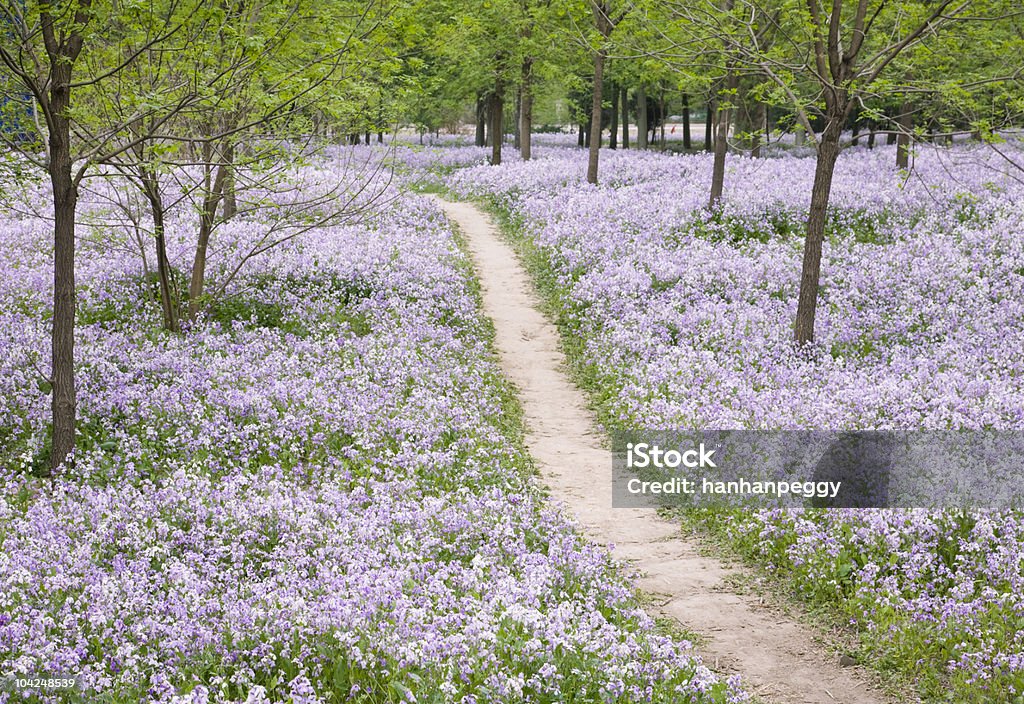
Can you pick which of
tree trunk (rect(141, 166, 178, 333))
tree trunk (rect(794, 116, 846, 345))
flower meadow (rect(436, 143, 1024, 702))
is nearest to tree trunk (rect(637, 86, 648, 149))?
flower meadow (rect(436, 143, 1024, 702))

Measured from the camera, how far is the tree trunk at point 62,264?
8766 millimetres

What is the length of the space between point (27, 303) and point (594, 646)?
13.4 metres

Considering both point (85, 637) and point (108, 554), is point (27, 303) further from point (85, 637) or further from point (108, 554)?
point (85, 637)

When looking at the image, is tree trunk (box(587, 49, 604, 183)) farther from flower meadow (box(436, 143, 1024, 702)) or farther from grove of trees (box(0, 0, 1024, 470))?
grove of trees (box(0, 0, 1024, 470))

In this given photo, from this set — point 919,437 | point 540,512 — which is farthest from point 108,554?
point 919,437

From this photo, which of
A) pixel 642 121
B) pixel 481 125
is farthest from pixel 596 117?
pixel 481 125

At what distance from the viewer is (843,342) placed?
14469mm

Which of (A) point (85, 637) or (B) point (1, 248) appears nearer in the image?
(A) point (85, 637)

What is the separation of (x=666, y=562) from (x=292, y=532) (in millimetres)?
3836

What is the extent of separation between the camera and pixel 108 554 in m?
7.62

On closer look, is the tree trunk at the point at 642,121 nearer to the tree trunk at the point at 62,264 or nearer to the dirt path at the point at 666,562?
the dirt path at the point at 666,562

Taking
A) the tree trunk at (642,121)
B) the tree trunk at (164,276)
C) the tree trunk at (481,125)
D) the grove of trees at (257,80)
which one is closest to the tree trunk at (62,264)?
the grove of trees at (257,80)

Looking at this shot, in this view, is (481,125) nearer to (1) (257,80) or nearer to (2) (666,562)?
(1) (257,80)

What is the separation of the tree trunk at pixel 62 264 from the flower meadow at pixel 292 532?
482mm
